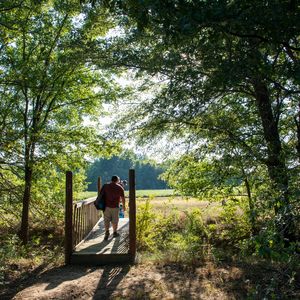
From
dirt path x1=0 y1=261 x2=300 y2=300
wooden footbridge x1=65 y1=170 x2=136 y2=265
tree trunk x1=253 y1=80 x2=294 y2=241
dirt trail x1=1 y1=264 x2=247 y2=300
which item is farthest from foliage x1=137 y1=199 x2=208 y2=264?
tree trunk x1=253 y1=80 x2=294 y2=241

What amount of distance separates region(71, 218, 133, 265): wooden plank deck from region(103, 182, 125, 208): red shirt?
3.31ft

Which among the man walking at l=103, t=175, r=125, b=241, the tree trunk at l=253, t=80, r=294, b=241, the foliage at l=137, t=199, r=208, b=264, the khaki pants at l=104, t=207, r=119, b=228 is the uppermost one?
the tree trunk at l=253, t=80, r=294, b=241

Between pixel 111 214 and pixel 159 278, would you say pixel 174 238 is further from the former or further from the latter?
pixel 159 278

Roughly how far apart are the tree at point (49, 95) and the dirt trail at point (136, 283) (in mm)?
4054

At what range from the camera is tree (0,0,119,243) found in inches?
382

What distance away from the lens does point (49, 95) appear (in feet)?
40.9

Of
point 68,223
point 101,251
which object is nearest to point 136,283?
point 101,251

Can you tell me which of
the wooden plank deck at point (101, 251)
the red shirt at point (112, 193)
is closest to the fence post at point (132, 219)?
the wooden plank deck at point (101, 251)

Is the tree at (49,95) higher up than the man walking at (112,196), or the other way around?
the tree at (49,95)

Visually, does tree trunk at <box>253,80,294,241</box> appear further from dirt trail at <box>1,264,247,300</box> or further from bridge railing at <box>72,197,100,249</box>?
bridge railing at <box>72,197,100,249</box>

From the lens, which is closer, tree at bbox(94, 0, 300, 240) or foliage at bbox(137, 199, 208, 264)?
tree at bbox(94, 0, 300, 240)

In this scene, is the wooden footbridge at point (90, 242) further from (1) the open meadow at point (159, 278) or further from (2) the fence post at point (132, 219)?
(1) the open meadow at point (159, 278)

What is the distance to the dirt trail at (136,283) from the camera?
5973mm

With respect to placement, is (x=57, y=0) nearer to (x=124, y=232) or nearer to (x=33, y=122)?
(x=33, y=122)
